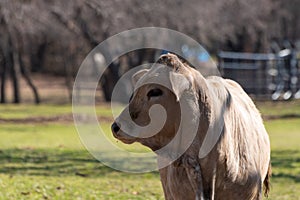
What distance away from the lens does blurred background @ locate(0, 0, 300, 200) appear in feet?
44.7

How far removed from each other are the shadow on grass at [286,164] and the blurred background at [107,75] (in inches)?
1.0

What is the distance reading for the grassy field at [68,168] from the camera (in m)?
12.0

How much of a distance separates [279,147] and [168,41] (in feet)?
41.9

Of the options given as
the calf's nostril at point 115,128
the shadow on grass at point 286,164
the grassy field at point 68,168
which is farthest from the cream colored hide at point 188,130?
the shadow on grass at point 286,164

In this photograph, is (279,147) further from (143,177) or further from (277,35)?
(277,35)

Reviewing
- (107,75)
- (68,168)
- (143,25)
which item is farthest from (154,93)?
(107,75)

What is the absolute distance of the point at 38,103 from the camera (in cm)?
4319

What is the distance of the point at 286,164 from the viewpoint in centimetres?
1717

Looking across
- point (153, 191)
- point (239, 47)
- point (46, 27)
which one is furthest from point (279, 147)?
point (239, 47)

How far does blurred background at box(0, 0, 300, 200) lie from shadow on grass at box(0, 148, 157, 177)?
0.02 meters

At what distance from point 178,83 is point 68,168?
1093 centimetres

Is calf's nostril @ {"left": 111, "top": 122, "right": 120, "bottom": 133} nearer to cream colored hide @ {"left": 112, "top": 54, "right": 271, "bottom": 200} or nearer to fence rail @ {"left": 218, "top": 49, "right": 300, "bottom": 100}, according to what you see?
cream colored hide @ {"left": 112, "top": 54, "right": 271, "bottom": 200}

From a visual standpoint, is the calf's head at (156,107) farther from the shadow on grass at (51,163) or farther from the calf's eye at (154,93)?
the shadow on grass at (51,163)

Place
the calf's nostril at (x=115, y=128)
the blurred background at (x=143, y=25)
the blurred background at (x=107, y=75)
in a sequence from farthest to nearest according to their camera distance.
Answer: the blurred background at (x=143, y=25) < the blurred background at (x=107, y=75) < the calf's nostril at (x=115, y=128)
